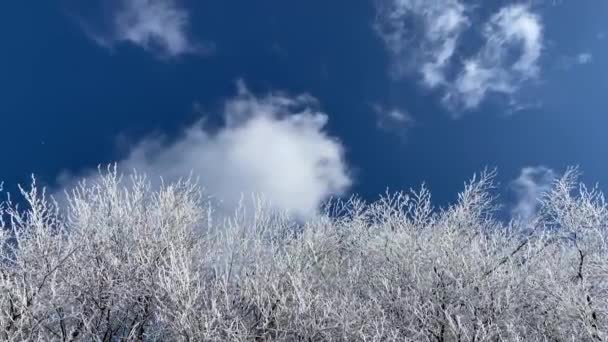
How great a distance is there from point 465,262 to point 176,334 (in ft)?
24.4

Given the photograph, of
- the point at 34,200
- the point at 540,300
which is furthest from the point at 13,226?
the point at 540,300

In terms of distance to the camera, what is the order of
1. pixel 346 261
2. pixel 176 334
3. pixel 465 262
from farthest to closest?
pixel 346 261 < pixel 465 262 < pixel 176 334

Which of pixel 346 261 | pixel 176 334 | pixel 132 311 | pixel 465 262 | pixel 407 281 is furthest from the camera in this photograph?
pixel 346 261

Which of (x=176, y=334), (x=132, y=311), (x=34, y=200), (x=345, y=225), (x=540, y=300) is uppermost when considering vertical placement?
(x=345, y=225)

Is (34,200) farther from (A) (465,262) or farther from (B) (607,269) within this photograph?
(B) (607,269)

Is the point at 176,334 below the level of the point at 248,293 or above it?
below

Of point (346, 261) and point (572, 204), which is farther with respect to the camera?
point (346, 261)

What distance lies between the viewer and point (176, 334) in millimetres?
12500

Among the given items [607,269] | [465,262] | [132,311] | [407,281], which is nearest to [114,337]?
[132,311]

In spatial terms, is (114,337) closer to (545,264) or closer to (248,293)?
(248,293)

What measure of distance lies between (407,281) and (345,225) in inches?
212

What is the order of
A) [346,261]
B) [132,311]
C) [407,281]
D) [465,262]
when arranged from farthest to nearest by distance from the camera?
[346,261], [407,281], [132,311], [465,262]

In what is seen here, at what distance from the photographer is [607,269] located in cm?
1324

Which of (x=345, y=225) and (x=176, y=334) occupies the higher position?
(x=345, y=225)
